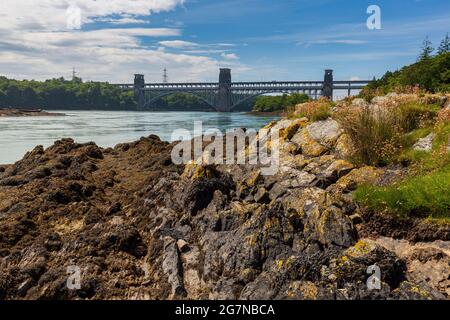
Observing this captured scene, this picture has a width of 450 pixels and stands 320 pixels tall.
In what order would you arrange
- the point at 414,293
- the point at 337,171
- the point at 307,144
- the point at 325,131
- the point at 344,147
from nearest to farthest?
1. the point at 414,293
2. the point at 337,171
3. the point at 344,147
4. the point at 307,144
5. the point at 325,131

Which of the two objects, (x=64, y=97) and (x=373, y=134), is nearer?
(x=373, y=134)

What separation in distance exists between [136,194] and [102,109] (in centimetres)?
16119

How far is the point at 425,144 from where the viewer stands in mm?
11461

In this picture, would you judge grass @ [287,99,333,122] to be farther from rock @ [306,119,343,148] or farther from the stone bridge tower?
the stone bridge tower

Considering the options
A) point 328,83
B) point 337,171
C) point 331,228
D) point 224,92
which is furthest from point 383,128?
point 224,92

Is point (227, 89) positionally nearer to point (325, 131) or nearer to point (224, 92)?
point (224, 92)

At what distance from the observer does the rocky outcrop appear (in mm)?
6828

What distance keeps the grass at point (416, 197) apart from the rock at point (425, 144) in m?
2.07

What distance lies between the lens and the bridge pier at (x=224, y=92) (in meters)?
136

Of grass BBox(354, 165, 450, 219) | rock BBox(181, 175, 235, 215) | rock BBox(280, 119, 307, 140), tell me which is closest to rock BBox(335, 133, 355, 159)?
rock BBox(280, 119, 307, 140)

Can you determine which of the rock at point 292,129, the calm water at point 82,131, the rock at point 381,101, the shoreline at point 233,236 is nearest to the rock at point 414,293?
the shoreline at point 233,236

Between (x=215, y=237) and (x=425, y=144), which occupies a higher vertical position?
(x=425, y=144)

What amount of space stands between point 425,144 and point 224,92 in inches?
5134
